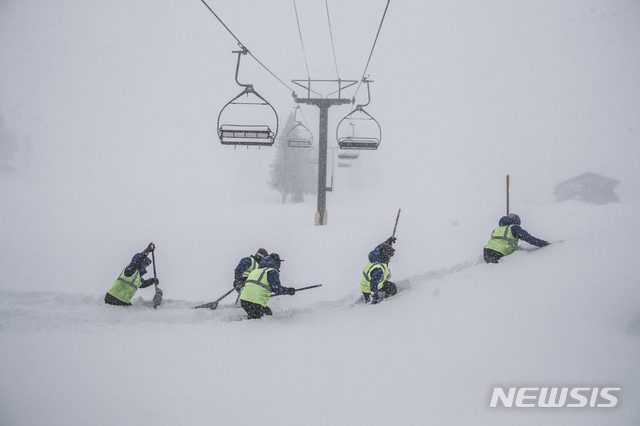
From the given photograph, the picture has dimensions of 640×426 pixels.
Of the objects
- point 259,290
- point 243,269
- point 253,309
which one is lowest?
point 253,309

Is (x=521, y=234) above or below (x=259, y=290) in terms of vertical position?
above

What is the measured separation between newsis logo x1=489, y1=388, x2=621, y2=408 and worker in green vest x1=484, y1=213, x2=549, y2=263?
3.65 metres

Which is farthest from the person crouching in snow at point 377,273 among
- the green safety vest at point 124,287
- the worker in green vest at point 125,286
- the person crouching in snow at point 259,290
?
the green safety vest at point 124,287

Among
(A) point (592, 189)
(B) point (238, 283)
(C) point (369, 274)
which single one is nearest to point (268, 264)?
(B) point (238, 283)

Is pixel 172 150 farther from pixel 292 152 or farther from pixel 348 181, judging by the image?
pixel 292 152

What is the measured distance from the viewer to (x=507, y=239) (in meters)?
6.70

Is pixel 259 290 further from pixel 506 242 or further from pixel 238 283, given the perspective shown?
pixel 506 242

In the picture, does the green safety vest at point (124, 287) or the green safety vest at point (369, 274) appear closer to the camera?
the green safety vest at point (369, 274)

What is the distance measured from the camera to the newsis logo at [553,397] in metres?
3.06

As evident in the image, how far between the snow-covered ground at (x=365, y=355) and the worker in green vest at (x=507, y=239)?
0.43m

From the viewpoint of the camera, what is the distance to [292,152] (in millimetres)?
34812

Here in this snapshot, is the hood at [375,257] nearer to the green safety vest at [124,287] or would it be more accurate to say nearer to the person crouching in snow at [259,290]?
the person crouching in snow at [259,290]

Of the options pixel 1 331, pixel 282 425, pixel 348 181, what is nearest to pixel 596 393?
pixel 282 425

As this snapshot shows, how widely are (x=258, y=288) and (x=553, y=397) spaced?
13.7 feet
